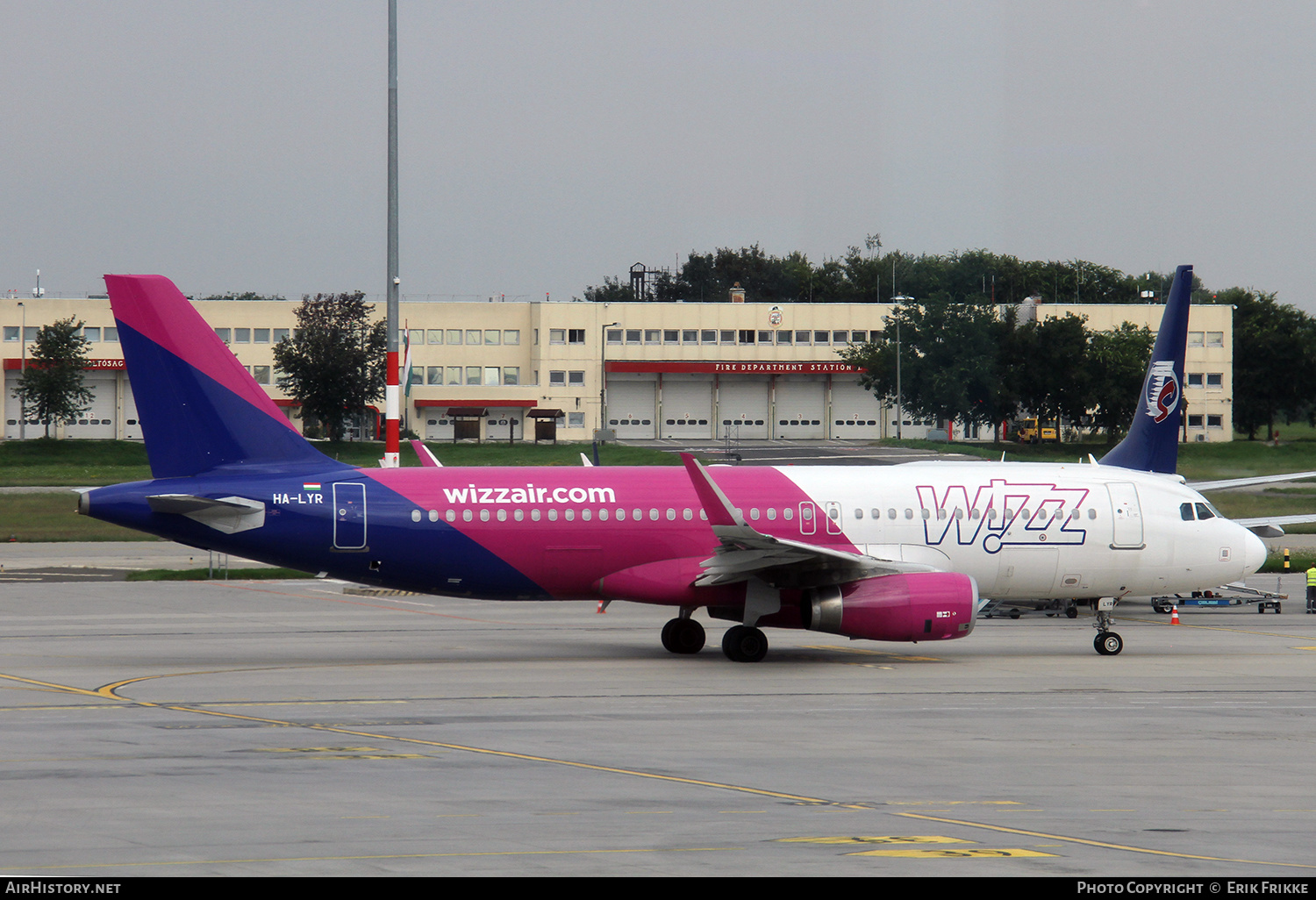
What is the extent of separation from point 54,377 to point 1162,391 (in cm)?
8454

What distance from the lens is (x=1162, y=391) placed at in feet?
121

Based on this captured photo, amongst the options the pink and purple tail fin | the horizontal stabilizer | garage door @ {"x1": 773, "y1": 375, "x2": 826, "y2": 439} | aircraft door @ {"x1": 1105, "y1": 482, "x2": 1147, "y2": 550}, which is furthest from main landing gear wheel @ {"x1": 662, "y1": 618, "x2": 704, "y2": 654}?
garage door @ {"x1": 773, "y1": 375, "x2": 826, "y2": 439}

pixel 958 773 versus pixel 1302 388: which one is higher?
pixel 1302 388

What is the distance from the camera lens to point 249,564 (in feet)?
165

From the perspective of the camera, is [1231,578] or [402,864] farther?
[1231,578]

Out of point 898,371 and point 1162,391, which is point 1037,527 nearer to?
point 1162,391

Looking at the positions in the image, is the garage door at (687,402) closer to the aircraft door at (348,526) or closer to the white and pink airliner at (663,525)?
the white and pink airliner at (663,525)

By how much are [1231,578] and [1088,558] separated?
3.14 metres

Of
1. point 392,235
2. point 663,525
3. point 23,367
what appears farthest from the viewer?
point 23,367

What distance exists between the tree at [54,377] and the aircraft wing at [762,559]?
86027mm

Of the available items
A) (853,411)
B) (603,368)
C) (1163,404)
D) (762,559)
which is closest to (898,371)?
(853,411)
